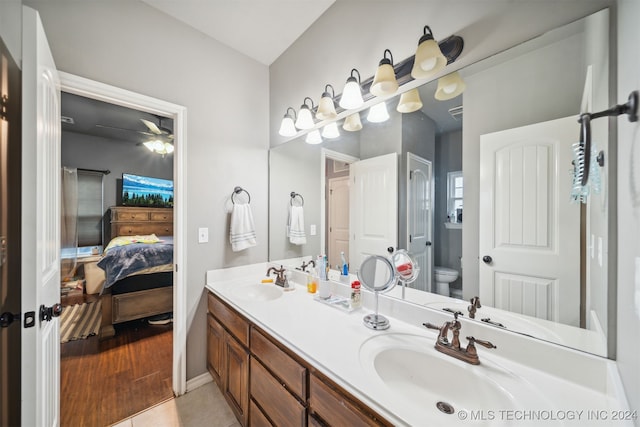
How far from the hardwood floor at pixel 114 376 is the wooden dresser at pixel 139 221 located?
256cm

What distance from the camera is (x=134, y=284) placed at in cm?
285

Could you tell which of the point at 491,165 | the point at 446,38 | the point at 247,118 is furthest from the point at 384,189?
the point at 247,118

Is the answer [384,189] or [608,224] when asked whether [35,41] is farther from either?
[608,224]

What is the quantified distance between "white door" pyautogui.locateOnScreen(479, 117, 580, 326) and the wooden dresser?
567cm

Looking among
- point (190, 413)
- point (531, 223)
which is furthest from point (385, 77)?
point (190, 413)

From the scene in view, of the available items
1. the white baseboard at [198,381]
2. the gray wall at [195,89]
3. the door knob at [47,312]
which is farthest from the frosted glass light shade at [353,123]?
the white baseboard at [198,381]

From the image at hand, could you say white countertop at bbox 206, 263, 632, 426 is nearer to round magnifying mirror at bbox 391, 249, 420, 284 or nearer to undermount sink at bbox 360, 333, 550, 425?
undermount sink at bbox 360, 333, 550, 425

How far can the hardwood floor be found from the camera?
1.63 m

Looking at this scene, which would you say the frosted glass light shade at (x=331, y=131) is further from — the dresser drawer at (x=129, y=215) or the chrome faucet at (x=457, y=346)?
the dresser drawer at (x=129, y=215)

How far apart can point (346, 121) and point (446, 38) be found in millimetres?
677

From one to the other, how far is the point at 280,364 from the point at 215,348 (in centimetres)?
98

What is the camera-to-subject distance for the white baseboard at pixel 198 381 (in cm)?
186

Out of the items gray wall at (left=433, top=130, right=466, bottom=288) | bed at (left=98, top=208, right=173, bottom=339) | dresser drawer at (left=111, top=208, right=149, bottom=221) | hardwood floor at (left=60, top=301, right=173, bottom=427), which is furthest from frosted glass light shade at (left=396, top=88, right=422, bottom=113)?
dresser drawer at (left=111, top=208, right=149, bottom=221)

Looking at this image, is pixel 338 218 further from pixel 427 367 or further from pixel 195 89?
pixel 195 89
